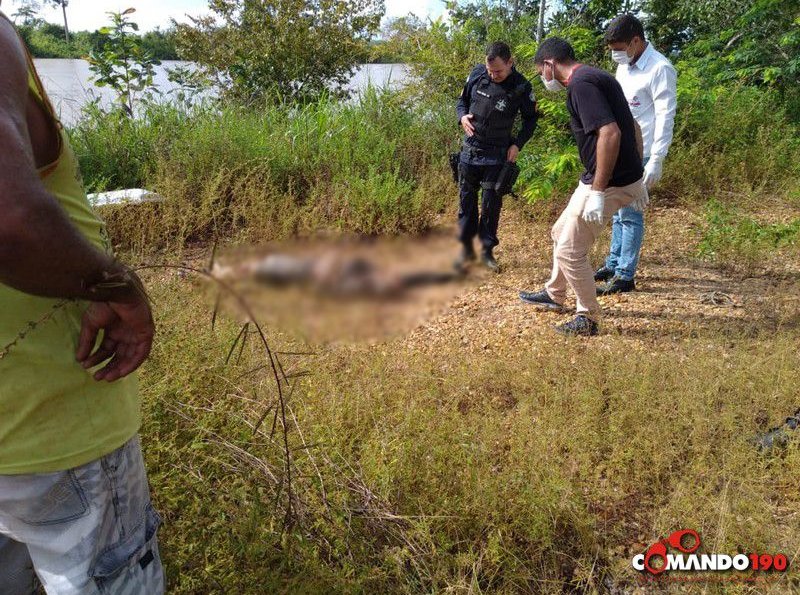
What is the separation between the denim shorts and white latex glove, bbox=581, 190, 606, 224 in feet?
8.90

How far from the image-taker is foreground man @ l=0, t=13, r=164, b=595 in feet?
3.28

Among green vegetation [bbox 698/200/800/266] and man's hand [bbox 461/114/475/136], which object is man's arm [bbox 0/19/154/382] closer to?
man's hand [bbox 461/114/475/136]

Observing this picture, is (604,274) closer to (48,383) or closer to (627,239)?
(627,239)

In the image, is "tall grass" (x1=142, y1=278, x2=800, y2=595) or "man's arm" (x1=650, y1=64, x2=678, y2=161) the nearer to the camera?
"tall grass" (x1=142, y1=278, x2=800, y2=595)

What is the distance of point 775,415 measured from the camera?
2.55 metres

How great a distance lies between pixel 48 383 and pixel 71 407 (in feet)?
0.22

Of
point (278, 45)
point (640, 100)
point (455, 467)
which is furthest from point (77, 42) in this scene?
point (455, 467)

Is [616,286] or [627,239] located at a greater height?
[627,239]

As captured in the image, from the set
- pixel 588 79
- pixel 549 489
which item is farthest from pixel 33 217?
pixel 588 79

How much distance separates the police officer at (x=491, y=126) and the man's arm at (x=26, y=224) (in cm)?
332

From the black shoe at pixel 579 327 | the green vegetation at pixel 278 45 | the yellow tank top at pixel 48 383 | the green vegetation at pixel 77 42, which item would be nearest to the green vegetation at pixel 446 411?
the black shoe at pixel 579 327

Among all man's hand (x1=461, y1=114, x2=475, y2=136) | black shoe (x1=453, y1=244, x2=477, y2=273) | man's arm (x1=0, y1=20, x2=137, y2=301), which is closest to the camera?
black shoe (x1=453, y1=244, x2=477, y2=273)

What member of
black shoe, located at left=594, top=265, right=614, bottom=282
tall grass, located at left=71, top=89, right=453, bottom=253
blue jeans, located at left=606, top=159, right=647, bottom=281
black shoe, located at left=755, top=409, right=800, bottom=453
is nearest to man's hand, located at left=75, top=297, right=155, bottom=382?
black shoe, located at left=755, top=409, right=800, bottom=453

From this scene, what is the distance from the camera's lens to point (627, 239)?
3.98 m
